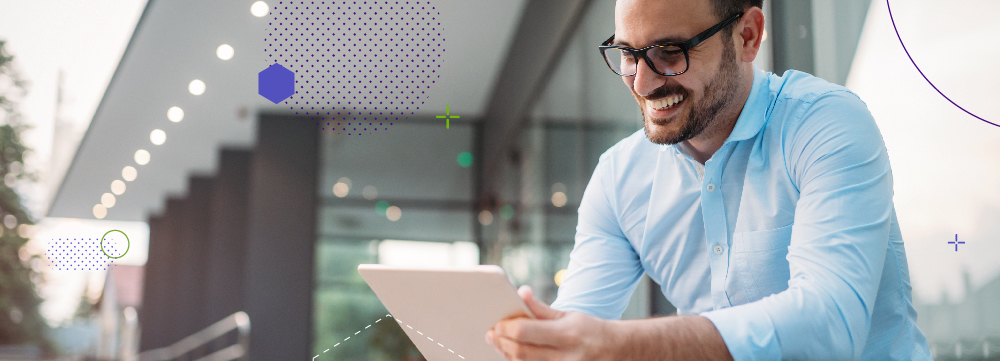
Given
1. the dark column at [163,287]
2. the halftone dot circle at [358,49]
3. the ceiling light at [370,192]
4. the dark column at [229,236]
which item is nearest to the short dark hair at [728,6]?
the halftone dot circle at [358,49]

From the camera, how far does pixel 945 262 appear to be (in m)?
1.34

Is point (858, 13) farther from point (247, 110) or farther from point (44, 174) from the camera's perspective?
point (44, 174)

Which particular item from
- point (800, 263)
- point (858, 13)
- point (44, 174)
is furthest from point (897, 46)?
point (44, 174)

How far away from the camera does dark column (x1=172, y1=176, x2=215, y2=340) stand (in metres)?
9.25

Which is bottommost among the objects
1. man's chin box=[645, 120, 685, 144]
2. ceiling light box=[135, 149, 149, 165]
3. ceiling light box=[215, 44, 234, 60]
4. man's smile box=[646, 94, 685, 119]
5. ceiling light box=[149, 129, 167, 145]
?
man's chin box=[645, 120, 685, 144]

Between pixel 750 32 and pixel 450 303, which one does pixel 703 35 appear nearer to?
pixel 750 32

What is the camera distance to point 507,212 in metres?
5.88

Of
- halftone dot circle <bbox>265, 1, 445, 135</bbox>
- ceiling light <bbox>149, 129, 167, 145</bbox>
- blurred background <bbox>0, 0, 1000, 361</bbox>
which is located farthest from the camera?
ceiling light <bbox>149, 129, 167, 145</bbox>

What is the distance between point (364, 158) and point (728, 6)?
19.5 feet

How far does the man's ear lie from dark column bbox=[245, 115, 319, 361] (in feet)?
19.3

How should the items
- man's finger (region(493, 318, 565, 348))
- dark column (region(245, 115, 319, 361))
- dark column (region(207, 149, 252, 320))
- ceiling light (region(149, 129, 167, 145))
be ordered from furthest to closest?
dark column (region(207, 149, 252, 320)) → ceiling light (region(149, 129, 167, 145)) → dark column (region(245, 115, 319, 361)) → man's finger (region(493, 318, 565, 348))

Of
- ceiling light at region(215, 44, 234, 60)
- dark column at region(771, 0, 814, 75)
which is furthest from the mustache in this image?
ceiling light at region(215, 44, 234, 60)

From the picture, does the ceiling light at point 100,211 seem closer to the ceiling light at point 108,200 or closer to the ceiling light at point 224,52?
the ceiling light at point 108,200

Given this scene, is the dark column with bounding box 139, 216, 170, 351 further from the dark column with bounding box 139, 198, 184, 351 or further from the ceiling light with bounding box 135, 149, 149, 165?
the ceiling light with bounding box 135, 149, 149, 165
